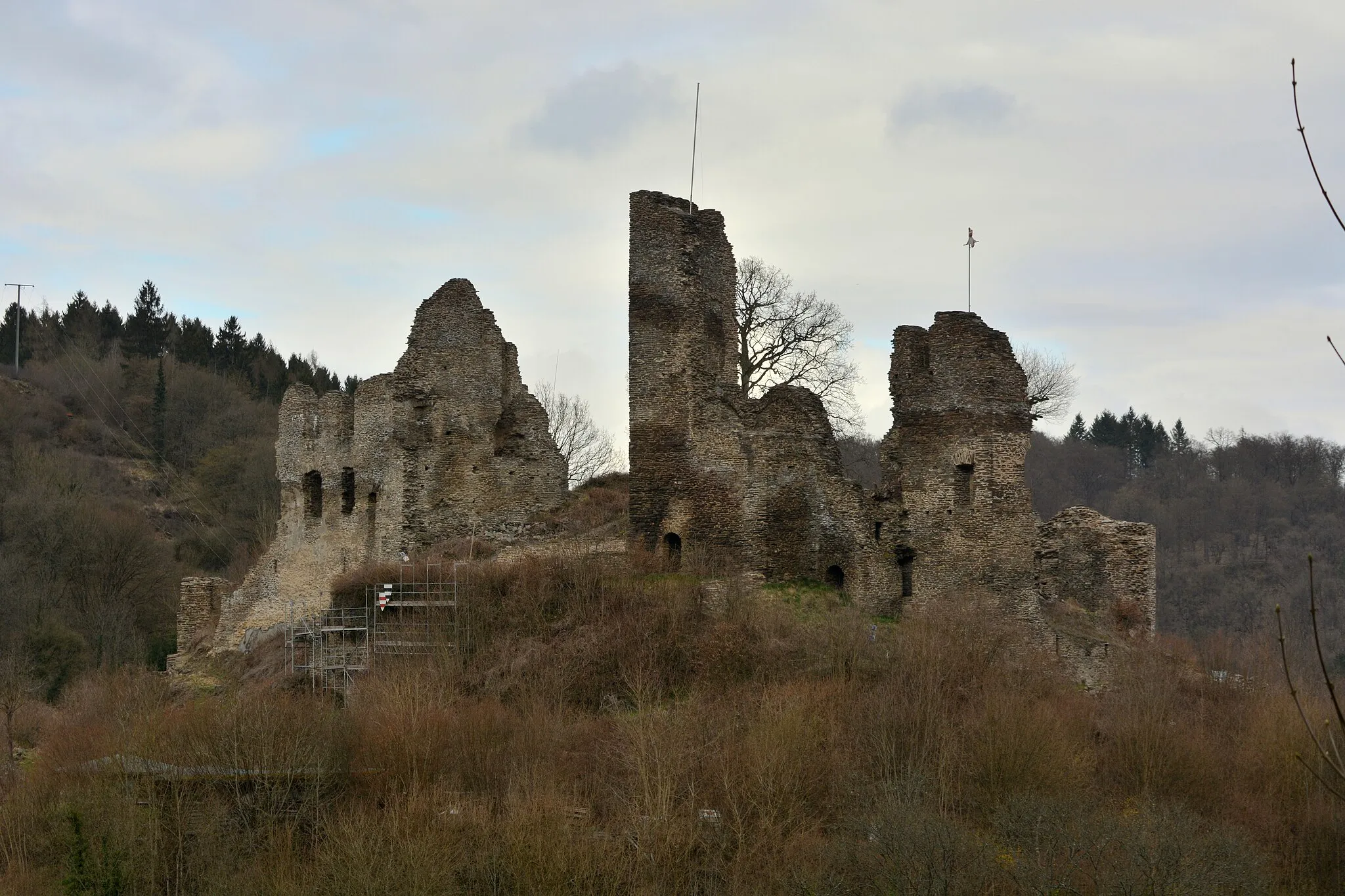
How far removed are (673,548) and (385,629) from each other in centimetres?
461

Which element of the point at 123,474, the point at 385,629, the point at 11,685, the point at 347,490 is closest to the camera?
the point at 385,629

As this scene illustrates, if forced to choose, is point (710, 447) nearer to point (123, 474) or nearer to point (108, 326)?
point (123, 474)

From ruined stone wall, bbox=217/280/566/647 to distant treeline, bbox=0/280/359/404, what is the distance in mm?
32803

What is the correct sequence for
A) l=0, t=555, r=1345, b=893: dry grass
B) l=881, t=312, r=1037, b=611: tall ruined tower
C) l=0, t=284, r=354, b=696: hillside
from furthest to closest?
l=0, t=284, r=354, b=696: hillside < l=881, t=312, r=1037, b=611: tall ruined tower < l=0, t=555, r=1345, b=893: dry grass

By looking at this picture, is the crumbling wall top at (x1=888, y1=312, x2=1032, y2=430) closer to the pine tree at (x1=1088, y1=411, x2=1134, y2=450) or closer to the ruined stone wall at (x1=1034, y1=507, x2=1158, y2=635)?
the ruined stone wall at (x1=1034, y1=507, x2=1158, y2=635)

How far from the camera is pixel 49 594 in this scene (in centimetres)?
4097

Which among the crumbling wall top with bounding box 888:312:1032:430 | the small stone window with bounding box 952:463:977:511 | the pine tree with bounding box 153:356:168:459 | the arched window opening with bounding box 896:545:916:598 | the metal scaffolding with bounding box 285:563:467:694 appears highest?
the pine tree with bounding box 153:356:168:459

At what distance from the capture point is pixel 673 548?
23.8 meters

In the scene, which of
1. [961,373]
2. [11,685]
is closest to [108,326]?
[11,685]

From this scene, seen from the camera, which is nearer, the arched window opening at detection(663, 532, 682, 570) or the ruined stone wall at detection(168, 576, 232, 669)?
the arched window opening at detection(663, 532, 682, 570)

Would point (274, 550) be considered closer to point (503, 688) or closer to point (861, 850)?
point (503, 688)

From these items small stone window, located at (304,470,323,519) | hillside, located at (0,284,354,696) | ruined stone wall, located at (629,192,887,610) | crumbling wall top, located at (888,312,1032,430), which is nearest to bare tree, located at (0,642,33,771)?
hillside, located at (0,284,354,696)

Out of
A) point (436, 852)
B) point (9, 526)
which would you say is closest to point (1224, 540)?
point (9, 526)

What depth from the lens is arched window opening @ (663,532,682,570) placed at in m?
23.5
